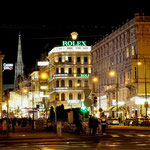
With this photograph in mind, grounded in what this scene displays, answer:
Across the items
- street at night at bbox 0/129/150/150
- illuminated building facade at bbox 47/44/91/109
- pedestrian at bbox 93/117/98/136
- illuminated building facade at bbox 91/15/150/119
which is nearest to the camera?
street at night at bbox 0/129/150/150

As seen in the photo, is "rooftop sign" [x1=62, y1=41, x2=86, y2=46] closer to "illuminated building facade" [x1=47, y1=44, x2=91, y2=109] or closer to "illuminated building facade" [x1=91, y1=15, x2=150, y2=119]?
"illuminated building facade" [x1=47, y1=44, x2=91, y2=109]

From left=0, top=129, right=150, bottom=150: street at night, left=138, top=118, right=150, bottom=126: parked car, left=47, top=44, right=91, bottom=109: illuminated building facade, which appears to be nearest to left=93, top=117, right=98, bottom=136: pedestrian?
left=0, top=129, right=150, bottom=150: street at night

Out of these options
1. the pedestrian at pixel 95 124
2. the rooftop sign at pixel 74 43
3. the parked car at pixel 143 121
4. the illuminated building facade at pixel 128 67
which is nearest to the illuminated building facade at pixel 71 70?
the rooftop sign at pixel 74 43

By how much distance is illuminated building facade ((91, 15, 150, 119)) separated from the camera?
249 feet

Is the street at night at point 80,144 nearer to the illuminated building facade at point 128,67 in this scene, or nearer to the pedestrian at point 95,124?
the pedestrian at point 95,124

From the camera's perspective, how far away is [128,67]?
262 feet

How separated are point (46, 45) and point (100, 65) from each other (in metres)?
51.2

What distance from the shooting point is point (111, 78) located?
9150 cm

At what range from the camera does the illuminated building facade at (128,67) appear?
249 feet

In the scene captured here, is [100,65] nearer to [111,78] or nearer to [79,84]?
[111,78]

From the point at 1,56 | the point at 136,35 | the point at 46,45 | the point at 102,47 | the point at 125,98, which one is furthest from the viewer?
the point at 46,45

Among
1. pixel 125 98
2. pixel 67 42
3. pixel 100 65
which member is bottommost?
pixel 125 98

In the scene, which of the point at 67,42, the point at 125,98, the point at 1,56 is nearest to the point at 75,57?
the point at 67,42

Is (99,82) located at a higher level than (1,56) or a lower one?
lower
